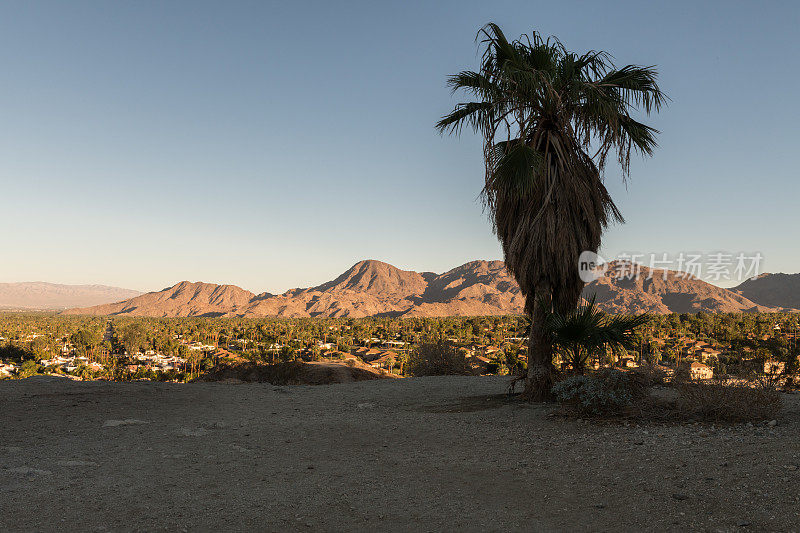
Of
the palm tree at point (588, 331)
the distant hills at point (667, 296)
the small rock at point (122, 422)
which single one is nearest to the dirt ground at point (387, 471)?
the small rock at point (122, 422)

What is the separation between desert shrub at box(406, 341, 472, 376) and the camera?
61.3 ft

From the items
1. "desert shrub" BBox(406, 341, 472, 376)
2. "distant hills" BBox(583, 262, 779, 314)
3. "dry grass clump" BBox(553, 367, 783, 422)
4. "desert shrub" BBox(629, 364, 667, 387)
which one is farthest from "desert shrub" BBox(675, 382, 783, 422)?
"distant hills" BBox(583, 262, 779, 314)

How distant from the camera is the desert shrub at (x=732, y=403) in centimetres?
739

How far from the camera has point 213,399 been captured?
11414 mm

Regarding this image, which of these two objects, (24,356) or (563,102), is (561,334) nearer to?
(563,102)

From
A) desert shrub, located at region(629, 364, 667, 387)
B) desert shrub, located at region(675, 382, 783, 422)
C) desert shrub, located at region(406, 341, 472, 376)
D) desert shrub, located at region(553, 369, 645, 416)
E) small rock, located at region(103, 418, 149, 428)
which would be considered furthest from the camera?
desert shrub, located at region(406, 341, 472, 376)

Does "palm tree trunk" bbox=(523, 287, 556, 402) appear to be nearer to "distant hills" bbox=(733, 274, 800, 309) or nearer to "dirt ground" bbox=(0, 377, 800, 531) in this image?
"dirt ground" bbox=(0, 377, 800, 531)

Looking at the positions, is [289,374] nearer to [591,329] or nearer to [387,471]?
[591,329]

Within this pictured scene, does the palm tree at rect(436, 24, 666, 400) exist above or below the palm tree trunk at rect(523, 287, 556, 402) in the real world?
above

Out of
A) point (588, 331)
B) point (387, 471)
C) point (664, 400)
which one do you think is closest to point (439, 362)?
point (588, 331)

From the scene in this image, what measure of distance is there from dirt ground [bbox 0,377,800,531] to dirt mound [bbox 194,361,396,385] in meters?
6.81

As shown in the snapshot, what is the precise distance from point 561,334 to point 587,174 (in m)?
3.42

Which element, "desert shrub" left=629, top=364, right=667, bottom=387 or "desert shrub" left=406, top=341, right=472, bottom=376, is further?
"desert shrub" left=406, top=341, right=472, bottom=376

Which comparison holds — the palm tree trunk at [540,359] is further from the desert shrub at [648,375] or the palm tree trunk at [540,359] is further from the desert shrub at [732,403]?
the desert shrub at [732,403]
